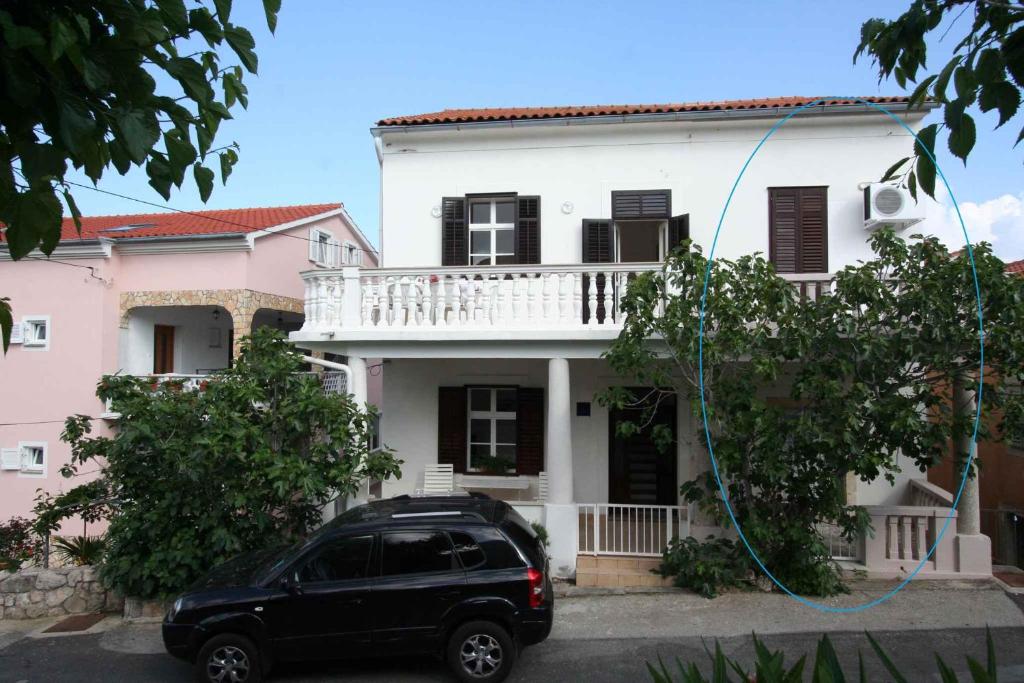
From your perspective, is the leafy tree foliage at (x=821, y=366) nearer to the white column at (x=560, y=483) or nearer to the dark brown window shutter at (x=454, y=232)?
the white column at (x=560, y=483)

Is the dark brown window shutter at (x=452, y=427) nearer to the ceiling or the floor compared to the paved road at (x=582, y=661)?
nearer to the ceiling

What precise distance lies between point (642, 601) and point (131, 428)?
6.37 m

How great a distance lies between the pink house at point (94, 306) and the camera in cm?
1388

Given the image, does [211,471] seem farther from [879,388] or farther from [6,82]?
[879,388]

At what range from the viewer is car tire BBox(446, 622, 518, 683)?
6219 millimetres

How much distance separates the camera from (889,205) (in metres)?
10.3

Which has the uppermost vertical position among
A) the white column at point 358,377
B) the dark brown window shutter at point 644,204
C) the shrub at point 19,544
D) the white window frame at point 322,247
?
the white window frame at point 322,247

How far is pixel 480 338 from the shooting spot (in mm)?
9578

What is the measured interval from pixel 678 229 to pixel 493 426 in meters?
4.44

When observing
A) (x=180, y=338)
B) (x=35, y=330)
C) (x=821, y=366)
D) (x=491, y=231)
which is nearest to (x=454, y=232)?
(x=491, y=231)

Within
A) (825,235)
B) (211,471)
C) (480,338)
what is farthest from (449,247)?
(825,235)

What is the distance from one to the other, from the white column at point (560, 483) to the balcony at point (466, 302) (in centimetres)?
72

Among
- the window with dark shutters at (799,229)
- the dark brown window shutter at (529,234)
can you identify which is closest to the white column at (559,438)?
the dark brown window shutter at (529,234)

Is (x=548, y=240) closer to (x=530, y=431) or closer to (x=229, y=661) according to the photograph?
(x=530, y=431)
